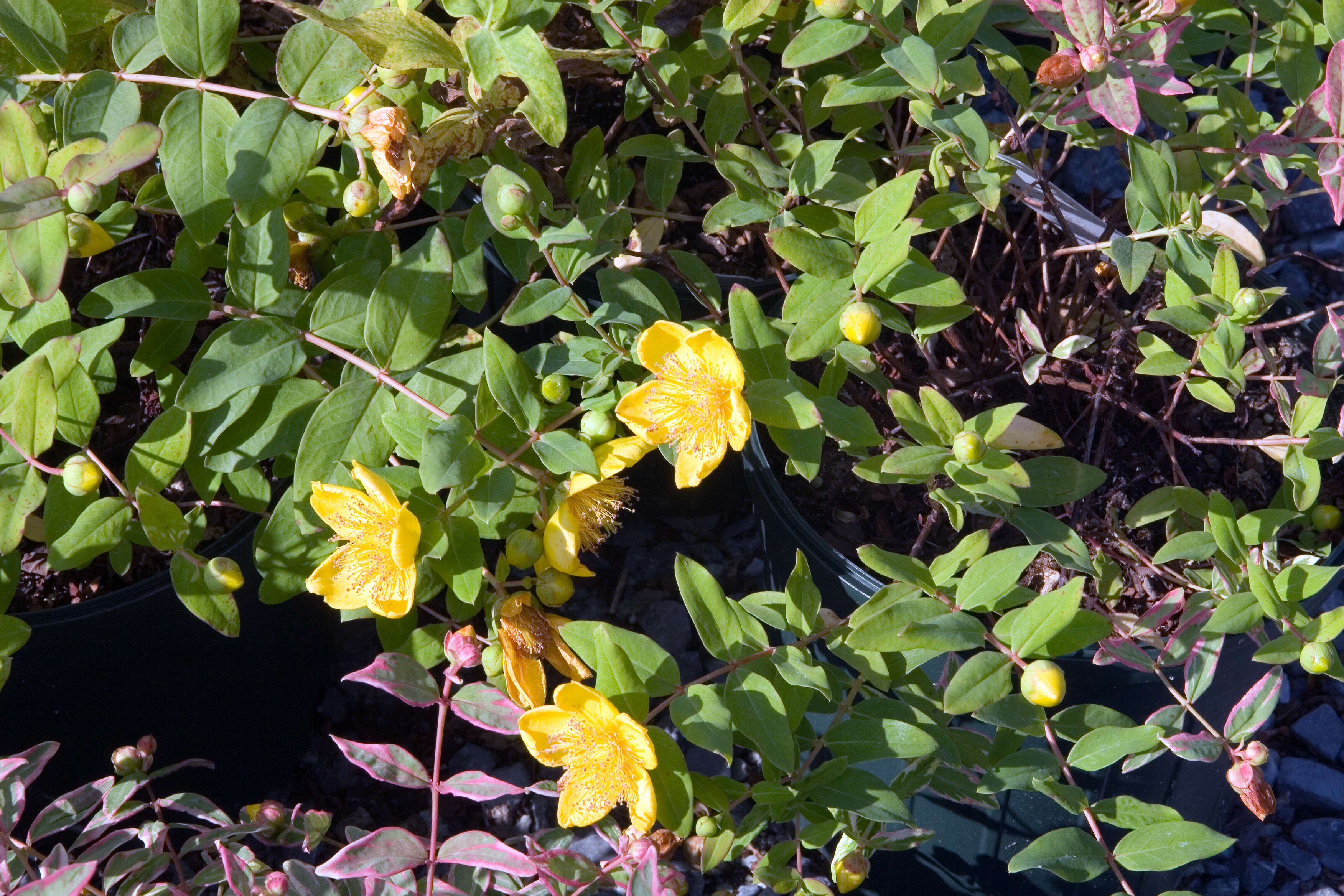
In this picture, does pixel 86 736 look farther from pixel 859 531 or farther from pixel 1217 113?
pixel 1217 113

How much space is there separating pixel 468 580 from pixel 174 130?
1.62 feet

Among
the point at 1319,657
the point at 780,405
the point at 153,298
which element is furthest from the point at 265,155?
the point at 1319,657

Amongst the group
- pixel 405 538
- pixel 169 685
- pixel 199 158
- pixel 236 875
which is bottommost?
pixel 169 685

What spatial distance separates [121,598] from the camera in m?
1.24

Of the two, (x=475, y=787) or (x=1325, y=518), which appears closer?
(x=475, y=787)

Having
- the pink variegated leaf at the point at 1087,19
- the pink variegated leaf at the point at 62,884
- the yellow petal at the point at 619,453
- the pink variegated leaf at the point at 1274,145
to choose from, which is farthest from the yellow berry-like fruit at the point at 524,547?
the pink variegated leaf at the point at 1274,145

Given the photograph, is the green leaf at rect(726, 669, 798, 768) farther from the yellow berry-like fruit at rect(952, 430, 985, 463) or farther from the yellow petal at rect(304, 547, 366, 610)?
the yellow petal at rect(304, 547, 366, 610)

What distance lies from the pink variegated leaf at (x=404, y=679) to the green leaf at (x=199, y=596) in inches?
5.9

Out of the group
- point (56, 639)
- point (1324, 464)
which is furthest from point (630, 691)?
point (1324, 464)

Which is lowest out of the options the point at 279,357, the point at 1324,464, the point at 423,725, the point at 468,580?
the point at 423,725

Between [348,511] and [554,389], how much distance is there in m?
0.22

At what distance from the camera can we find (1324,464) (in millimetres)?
1395

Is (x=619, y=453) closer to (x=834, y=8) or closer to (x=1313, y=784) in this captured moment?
(x=834, y=8)

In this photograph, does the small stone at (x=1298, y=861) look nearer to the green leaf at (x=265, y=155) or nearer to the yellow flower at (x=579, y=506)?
the yellow flower at (x=579, y=506)
